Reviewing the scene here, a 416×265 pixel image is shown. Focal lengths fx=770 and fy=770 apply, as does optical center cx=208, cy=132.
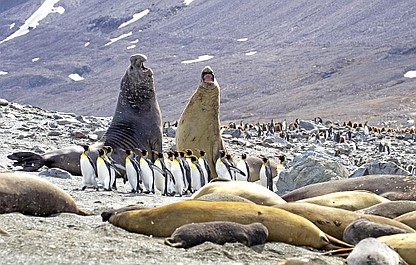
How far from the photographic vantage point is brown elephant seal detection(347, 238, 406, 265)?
418 cm

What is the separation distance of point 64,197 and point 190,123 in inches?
245

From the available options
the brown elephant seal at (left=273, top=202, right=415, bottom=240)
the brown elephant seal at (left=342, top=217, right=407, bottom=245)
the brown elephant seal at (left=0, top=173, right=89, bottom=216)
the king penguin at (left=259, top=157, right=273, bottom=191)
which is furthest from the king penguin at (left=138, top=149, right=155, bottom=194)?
the brown elephant seal at (left=342, top=217, right=407, bottom=245)

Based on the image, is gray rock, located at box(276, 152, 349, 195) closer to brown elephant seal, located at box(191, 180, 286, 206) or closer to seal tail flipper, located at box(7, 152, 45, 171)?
seal tail flipper, located at box(7, 152, 45, 171)

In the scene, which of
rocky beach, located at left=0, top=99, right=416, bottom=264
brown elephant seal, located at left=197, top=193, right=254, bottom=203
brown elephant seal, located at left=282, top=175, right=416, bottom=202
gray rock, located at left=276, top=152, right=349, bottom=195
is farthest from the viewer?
gray rock, located at left=276, top=152, right=349, bottom=195

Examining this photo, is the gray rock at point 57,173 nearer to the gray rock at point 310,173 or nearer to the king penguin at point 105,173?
the king penguin at point 105,173

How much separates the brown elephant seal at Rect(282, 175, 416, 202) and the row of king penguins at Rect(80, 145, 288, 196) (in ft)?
9.86

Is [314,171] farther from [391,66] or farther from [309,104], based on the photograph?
[391,66]

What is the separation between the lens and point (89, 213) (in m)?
6.43

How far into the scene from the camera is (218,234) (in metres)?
4.91

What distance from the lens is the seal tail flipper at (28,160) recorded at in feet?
37.9

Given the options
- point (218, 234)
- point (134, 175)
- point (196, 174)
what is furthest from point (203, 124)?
point (218, 234)

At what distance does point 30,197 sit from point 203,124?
21.6ft

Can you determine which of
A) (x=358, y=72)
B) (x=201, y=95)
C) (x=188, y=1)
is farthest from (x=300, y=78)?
(x=201, y=95)

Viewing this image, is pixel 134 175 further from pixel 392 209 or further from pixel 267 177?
pixel 392 209
